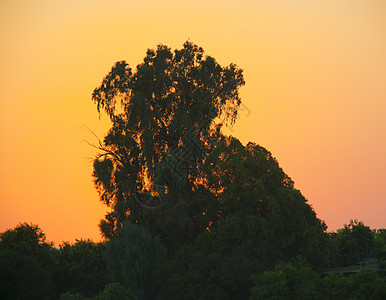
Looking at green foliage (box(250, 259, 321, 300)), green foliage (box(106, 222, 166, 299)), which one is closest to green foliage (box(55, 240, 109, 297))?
green foliage (box(106, 222, 166, 299))

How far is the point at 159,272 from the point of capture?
42.0 metres

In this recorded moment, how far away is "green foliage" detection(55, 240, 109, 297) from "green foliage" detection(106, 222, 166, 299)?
3657 millimetres

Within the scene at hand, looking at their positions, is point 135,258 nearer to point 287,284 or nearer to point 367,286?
point 287,284

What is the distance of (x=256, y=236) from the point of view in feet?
141

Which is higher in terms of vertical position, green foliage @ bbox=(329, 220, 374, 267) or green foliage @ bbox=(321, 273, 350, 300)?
green foliage @ bbox=(329, 220, 374, 267)

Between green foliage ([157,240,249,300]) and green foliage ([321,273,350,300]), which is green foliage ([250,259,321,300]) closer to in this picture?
green foliage ([321,273,350,300])

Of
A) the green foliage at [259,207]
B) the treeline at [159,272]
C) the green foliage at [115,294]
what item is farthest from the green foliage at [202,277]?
the green foliage at [115,294]

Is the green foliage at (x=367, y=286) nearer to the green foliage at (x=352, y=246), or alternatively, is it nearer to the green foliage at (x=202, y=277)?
the green foliage at (x=202, y=277)

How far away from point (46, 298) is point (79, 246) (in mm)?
9525

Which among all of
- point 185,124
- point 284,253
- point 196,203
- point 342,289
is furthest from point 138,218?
point 342,289

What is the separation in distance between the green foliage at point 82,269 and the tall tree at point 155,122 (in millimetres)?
2026

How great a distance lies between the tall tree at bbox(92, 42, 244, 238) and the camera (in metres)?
48.7

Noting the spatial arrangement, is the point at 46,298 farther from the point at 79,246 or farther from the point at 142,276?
the point at 79,246

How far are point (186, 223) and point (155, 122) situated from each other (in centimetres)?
857
